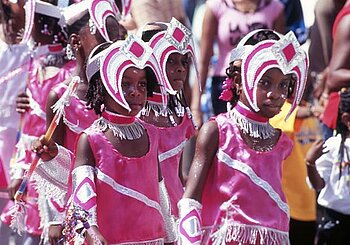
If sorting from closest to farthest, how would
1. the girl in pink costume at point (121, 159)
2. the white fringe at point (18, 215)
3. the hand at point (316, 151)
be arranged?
the girl in pink costume at point (121, 159) < the white fringe at point (18, 215) < the hand at point (316, 151)

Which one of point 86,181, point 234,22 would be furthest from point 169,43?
point 234,22

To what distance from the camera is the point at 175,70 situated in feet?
22.2

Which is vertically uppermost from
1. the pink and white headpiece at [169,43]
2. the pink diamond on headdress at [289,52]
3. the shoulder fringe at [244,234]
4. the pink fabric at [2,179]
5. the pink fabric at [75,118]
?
the pink diamond on headdress at [289,52]

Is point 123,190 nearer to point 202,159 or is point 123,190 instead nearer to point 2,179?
point 202,159

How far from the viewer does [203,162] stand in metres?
6.02

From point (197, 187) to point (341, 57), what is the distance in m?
2.05

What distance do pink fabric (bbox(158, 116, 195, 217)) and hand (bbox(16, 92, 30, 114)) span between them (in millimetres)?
993

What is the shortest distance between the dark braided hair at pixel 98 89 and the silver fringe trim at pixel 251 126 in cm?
47

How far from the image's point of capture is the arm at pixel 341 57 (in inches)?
299

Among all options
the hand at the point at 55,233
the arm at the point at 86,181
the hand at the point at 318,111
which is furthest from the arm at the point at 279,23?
the arm at the point at 86,181

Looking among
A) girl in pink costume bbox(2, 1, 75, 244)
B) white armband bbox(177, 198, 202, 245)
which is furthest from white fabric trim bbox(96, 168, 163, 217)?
girl in pink costume bbox(2, 1, 75, 244)

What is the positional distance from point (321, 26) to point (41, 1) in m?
2.11

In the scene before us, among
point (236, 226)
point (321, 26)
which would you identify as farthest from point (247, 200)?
point (321, 26)

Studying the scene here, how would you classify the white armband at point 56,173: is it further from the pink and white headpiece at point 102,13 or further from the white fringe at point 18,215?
the pink and white headpiece at point 102,13
